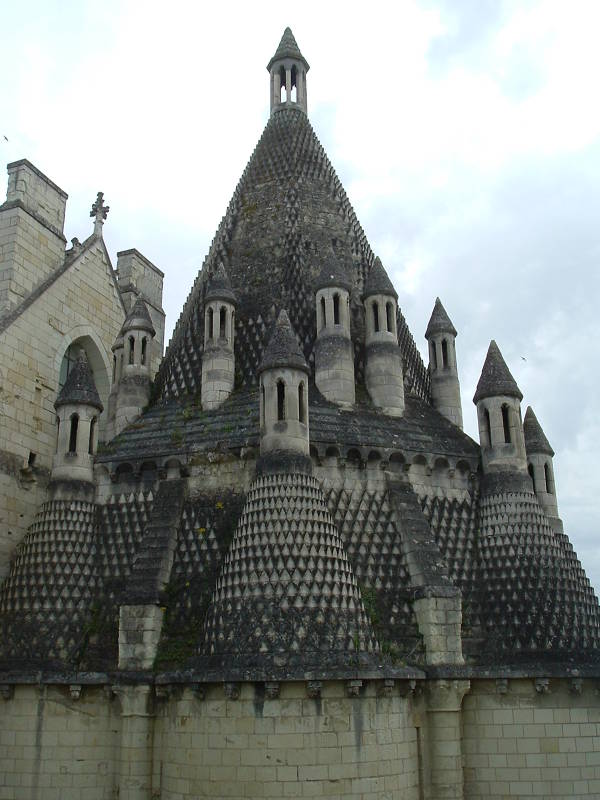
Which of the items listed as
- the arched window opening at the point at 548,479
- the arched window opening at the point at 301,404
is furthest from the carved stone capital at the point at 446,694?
the arched window opening at the point at 548,479

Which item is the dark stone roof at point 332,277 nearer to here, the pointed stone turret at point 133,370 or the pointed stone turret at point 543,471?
the pointed stone turret at point 133,370

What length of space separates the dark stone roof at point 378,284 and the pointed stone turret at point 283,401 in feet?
10.7

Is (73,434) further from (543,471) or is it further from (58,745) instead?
(543,471)

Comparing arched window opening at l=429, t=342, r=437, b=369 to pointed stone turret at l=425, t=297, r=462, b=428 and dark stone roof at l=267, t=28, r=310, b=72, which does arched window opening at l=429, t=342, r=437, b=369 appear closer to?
pointed stone turret at l=425, t=297, r=462, b=428

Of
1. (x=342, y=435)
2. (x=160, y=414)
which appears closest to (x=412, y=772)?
(x=342, y=435)

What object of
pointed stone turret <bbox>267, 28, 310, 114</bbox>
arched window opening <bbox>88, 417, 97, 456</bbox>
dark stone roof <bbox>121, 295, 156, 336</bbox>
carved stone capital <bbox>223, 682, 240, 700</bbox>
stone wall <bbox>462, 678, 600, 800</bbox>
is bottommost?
stone wall <bbox>462, 678, 600, 800</bbox>

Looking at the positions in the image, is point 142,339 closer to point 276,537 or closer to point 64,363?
point 64,363

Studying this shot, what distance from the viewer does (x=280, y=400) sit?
15086mm

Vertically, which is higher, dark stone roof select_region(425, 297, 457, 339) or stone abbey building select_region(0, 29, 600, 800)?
dark stone roof select_region(425, 297, 457, 339)

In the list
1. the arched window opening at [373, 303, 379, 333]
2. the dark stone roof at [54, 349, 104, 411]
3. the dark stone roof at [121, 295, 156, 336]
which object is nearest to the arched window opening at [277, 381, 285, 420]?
the arched window opening at [373, 303, 379, 333]

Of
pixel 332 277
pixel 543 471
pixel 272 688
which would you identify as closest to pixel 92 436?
pixel 332 277

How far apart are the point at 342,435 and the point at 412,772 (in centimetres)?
637

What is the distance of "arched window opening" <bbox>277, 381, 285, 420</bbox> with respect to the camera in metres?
14.9

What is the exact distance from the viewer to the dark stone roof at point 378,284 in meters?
17.9
